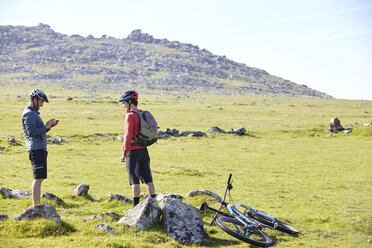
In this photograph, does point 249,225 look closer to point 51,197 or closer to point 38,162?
point 38,162

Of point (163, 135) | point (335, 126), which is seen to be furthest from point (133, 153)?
point (335, 126)

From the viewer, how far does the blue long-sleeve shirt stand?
10469 millimetres

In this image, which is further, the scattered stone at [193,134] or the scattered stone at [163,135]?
the scattered stone at [193,134]

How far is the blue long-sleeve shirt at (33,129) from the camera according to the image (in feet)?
34.3

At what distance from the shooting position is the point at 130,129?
36.0 feet

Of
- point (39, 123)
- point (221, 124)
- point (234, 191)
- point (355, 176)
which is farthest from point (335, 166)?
point (221, 124)

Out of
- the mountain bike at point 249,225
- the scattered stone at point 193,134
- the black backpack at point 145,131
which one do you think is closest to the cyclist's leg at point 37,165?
the black backpack at point 145,131

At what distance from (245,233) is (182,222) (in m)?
1.96

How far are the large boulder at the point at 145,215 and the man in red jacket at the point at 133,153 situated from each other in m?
0.76

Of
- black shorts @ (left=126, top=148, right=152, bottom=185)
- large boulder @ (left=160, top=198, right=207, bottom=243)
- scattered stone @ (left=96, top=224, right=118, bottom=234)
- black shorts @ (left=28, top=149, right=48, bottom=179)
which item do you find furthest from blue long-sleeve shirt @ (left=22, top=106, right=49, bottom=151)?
large boulder @ (left=160, top=198, right=207, bottom=243)

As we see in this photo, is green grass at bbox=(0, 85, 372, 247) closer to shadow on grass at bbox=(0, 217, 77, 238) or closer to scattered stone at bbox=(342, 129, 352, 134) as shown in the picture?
shadow on grass at bbox=(0, 217, 77, 238)

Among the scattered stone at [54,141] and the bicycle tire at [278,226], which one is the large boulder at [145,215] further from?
the scattered stone at [54,141]

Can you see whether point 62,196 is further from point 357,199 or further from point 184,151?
point 184,151

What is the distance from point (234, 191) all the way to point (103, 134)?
3011 cm
